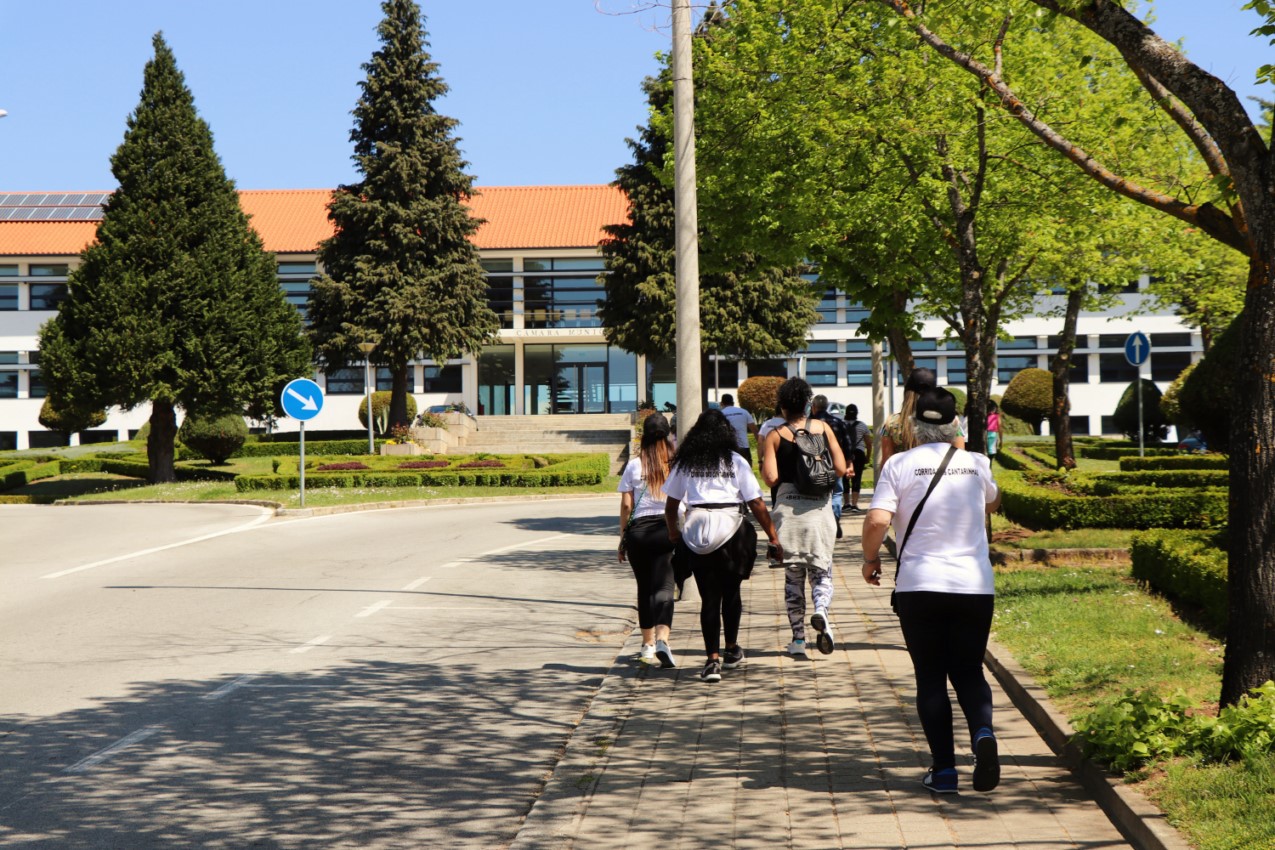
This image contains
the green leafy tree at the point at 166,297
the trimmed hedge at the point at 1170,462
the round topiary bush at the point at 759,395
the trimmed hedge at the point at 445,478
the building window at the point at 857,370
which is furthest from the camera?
the building window at the point at 857,370

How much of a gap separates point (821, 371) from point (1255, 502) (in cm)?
6254

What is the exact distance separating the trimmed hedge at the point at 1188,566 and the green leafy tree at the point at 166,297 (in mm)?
31256

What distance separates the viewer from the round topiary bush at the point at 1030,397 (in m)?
54.6

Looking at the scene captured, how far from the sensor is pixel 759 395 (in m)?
53.5

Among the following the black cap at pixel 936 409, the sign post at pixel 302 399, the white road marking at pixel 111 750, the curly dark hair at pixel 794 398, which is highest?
the sign post at pixel 302 399

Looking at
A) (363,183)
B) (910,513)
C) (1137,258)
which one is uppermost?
(363,183)

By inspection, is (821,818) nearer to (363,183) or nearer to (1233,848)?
(1233,848)

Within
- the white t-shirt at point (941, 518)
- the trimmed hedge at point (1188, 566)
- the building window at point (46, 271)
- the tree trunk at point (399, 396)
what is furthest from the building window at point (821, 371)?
the white t-shirt at point (941, 518)

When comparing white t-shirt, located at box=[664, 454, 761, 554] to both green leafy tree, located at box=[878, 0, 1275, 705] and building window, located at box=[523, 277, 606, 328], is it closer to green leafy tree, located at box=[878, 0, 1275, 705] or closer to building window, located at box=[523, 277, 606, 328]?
green leafy tree, located at box=[878, 0, 1275, 705]

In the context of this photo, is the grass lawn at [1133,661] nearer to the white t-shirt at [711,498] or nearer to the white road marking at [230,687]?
the white t-shirt at [711,498]

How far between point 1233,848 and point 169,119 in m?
39.8

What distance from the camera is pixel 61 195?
71.9 metres

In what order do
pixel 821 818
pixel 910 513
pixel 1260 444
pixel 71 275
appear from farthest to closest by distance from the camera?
pixel 71 275, pixel 1260 444, pixel 910 513, pixel 821 818

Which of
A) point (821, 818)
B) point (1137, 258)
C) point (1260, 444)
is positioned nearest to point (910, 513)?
point (821, 818)
